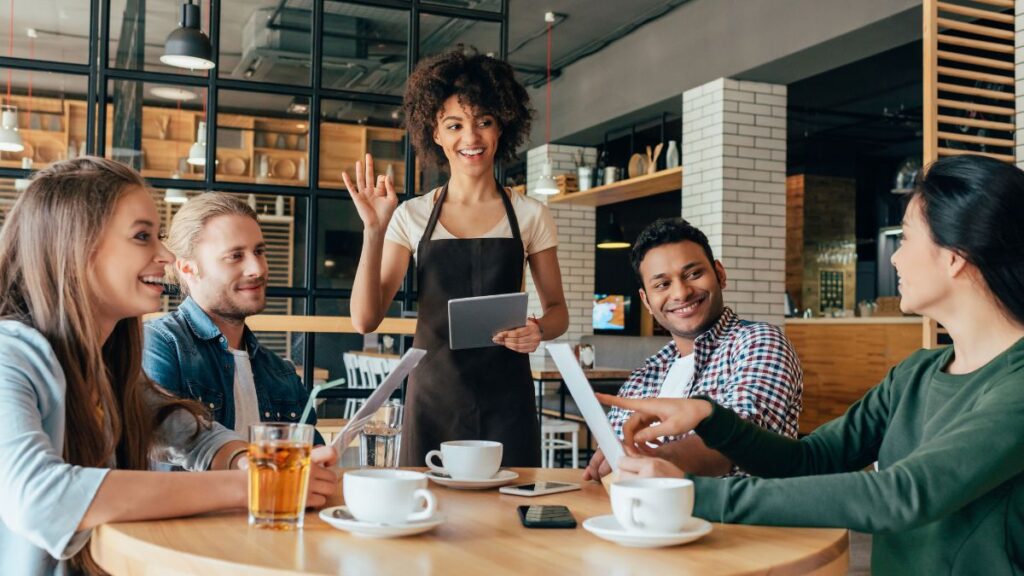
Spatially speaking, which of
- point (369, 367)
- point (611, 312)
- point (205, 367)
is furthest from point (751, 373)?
point (611, 312)

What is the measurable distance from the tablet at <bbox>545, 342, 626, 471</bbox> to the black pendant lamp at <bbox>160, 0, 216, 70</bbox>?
279 cm

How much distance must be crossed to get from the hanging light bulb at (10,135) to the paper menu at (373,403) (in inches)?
111

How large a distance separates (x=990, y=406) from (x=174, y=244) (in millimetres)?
1609

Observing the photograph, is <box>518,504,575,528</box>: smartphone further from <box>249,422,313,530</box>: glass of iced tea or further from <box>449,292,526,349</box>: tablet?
<box>449,292,526,349</box>: tablet

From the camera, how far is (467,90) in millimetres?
2496

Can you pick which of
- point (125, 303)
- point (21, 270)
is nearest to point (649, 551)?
point (125, 303)

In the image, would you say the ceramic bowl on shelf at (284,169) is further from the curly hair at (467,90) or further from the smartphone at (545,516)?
Answer: the smartphone at (545,516)

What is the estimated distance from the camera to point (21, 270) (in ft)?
4.59

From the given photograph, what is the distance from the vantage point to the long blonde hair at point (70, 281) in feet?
4.47

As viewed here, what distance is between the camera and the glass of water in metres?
1.73

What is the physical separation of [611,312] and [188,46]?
8836 mm

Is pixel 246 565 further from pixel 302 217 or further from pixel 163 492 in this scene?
pixel 302 217

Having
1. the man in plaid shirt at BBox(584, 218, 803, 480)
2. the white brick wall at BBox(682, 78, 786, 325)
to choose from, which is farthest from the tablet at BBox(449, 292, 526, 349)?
the white brick wall at BBox(682, 78, 786, 325)

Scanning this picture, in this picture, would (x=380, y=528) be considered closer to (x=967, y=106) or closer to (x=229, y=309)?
(x=229, y=309)
